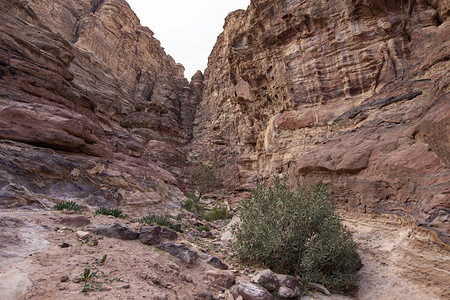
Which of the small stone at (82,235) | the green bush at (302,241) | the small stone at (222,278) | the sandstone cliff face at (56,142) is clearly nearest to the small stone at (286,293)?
the green bush at (302,241)

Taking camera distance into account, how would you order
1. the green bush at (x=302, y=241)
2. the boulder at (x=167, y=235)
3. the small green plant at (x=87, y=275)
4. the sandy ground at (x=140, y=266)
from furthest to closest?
the boulder at (x=167, y=235) < the green bush at (x=302, y=241) < the small green plant at (x=87, y=275) < the sandy ground at (x=140, y=266)

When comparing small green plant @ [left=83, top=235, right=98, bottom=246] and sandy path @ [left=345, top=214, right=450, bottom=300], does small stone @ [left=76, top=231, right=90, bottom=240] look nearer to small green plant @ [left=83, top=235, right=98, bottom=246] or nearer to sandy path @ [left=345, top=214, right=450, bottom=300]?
small green plant @ [left=83, top=235, right=98, bottom=246]

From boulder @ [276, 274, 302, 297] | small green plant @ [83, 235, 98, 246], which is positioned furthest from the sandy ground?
boulder @ [276, 274, 302, 297]

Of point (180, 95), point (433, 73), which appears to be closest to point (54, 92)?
point (433, 73)

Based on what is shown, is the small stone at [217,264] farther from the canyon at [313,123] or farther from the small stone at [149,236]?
the canyon at [313,123]

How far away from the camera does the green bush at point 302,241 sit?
17.4ft

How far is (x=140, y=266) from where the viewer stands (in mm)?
4496

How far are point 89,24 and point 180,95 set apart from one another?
26323mm

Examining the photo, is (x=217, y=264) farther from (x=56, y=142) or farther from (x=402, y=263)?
(x=56, y=142)

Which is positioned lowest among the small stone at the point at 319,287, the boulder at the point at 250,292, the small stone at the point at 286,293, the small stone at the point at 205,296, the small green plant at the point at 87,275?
the small stone at the point at 319,287

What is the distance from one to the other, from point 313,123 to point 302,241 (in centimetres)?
1126

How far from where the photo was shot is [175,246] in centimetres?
610

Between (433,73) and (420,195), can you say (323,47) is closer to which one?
(433,73)

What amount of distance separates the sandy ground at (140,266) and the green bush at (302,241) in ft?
1.66
